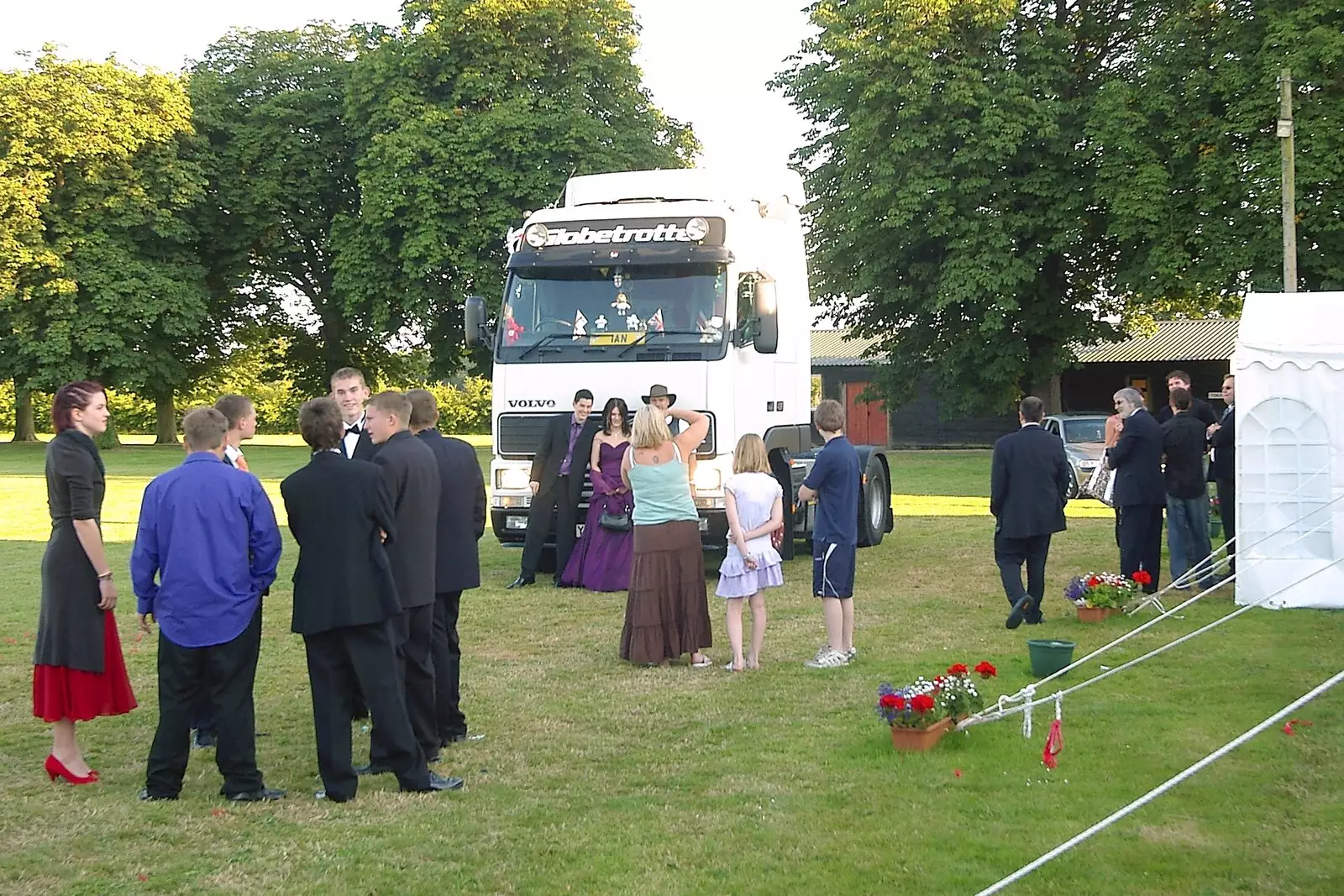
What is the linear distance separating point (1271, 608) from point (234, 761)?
8.82 meters

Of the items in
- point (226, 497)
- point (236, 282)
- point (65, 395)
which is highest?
point (236, 282)

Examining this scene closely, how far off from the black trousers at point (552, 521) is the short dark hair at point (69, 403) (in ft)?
23.2

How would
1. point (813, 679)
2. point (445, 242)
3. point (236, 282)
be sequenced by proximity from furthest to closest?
point (236, 282), point (445, 242), point (813, 679)

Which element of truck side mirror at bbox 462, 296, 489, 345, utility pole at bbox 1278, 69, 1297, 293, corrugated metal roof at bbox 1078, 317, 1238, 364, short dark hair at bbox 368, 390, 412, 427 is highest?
utility pole at bbox 1278, 69, 1297, 293

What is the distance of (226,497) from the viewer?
20.5 ft

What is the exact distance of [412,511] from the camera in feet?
21.8

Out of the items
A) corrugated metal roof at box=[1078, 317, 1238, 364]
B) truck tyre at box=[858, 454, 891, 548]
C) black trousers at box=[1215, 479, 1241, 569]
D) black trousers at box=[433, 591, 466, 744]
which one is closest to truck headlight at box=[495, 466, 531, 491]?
truck tyre at box=[858, 454, 891, 548]

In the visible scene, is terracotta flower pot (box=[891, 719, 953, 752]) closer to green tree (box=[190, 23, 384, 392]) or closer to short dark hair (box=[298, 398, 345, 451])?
short dark hair (box=[298, 398, 345, 451])

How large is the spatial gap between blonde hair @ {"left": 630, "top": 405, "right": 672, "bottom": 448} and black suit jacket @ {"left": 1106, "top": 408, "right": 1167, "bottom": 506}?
506cm

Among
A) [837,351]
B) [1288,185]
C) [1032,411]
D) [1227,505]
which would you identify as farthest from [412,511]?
[837,351]

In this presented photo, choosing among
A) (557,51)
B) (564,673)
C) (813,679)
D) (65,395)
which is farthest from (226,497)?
(557,51)

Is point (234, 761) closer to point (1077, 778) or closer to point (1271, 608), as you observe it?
point (1077, 778)

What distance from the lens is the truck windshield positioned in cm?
1337

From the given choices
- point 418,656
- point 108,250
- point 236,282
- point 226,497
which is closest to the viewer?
point 226,497
